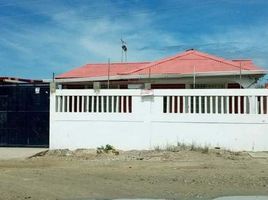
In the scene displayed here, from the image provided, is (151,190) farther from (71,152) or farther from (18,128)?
(18,128)

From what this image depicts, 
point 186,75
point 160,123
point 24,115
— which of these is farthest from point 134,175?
point 186,75

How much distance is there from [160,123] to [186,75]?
5.13 meters

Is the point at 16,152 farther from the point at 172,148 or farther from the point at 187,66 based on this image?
the point at 187,66

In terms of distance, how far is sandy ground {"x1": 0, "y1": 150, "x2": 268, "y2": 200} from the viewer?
1119cm

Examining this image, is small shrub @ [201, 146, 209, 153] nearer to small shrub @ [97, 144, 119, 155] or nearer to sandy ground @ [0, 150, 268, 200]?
sandy ground @ [0, 150, 268, 200]

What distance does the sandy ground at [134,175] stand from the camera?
11.2 meters

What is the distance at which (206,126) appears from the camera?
18453mm

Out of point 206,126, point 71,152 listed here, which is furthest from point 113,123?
point 206,126

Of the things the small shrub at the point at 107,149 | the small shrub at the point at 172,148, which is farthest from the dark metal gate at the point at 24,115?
the small shrub at the point at 172,148

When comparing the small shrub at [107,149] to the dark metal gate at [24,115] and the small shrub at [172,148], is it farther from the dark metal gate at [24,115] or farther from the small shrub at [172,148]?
the dark metal gate at [24,115]

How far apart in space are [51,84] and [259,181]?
30.6ft

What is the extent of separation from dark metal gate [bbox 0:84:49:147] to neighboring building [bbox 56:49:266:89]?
6.96ft

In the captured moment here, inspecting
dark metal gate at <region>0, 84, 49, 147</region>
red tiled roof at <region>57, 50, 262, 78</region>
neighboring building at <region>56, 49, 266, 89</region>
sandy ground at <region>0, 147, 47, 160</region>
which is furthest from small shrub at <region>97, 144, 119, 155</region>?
red tiled roof at <region>57, 50, 262, 78</region>

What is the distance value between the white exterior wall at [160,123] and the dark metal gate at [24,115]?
154 cm
